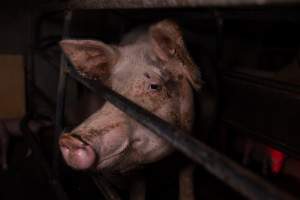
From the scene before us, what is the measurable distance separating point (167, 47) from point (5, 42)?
214cm

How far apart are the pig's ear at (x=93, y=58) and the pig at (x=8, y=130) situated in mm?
1256

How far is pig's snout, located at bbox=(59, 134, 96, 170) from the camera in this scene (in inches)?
33.3

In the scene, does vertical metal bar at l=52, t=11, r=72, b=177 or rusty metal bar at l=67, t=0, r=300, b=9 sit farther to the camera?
vertical metal bar at l=52, t=11, r=72, b=177

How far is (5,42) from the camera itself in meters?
2.85

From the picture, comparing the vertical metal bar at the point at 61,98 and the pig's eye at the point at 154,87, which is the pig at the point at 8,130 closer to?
the vertical metal bar at the point at 61,98

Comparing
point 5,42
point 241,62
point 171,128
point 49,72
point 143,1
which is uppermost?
point 143,1

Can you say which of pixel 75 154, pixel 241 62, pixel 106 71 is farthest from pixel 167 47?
pixel 241 62

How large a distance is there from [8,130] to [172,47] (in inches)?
67.2

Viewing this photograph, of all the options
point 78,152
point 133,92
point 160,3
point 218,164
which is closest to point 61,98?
point 133,92

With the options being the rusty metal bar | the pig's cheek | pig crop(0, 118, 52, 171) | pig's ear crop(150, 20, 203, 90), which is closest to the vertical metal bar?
the rusty metal bar

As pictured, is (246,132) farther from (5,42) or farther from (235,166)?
(5,42)

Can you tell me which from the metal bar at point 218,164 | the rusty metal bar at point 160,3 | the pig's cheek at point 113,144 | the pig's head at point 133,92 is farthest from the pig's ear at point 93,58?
the metal bar at point 218,164

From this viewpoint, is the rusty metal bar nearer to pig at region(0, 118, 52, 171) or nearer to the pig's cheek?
the pig's cheek

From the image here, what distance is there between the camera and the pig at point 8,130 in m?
2.21
